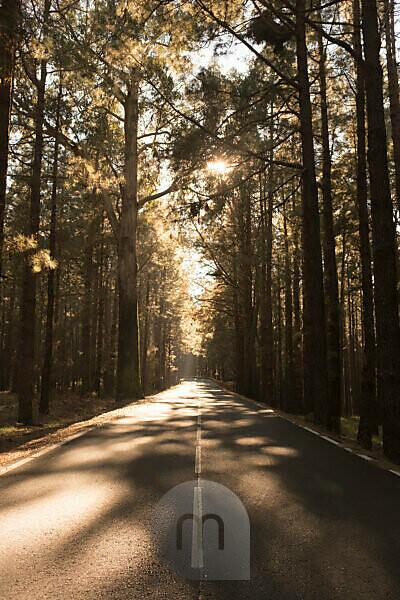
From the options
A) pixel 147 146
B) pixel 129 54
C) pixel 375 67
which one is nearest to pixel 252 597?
pixel 375 67

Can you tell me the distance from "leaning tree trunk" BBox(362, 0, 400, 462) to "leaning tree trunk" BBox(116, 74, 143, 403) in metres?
14.7

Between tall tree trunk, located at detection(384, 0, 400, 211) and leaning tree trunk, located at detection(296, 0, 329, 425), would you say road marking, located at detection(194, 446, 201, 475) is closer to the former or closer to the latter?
leaning tree trunk, located at detection(296, 0, 329, 425)

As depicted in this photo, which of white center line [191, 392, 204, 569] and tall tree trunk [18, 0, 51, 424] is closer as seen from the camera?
white center line [191, 392, 204, 569]

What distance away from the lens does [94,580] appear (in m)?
3.52

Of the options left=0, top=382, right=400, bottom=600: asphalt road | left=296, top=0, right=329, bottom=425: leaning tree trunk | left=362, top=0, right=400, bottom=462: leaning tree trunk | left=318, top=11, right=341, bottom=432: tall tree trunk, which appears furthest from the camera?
left=318, top=11, right=341, bottom=432: tall tree trunk

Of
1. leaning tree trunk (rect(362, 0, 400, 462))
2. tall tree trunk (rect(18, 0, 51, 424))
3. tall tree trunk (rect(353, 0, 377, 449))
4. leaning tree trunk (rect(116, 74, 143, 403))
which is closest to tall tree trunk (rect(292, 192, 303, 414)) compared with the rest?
leaning tree trunk (rect(116, 74, 143, 403))

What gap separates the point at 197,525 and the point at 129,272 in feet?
64.2

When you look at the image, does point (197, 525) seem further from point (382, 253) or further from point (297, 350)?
point (297, 350)

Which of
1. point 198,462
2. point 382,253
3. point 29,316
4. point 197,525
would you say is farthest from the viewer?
point 29,316

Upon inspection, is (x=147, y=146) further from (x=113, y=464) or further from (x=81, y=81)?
(x=113, y=464)

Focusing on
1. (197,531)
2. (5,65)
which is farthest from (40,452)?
(5,65)

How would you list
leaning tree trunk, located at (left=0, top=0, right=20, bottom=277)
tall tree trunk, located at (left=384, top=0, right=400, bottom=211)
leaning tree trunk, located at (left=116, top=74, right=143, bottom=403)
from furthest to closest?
1. leaning tree trunk, located at (left=116, top=74, right=143, bottom=403)
2. tall tree trunk, located at (left=384, top=0, right=400, bottom=211)
3. leaning tree trunk, located at (left=0, top=0, right=20, bottom=277)

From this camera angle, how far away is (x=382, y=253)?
9.71m

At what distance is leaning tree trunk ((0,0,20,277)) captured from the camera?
10.3 meters
